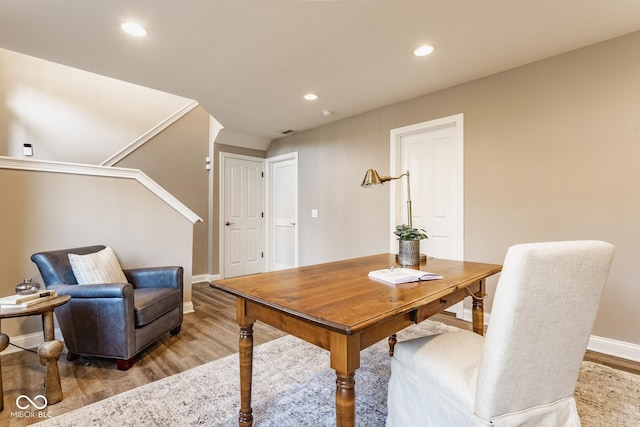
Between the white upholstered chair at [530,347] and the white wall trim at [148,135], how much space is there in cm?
444

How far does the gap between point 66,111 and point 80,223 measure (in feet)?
7.41

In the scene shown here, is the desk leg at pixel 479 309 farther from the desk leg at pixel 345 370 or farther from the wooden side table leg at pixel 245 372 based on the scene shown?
the wooden side table leg at pixel 245 372

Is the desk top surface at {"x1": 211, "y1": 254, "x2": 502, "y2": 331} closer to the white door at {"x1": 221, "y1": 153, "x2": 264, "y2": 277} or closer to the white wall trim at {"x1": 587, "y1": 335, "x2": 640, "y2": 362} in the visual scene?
the white wall trim at {"x1": 587, "y1": 335, "x2": 640, "y2": 362}

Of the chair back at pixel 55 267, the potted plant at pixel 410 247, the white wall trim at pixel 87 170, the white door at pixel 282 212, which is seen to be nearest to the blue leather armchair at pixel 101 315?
the chair back at pixel 55 267

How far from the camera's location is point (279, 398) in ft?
5.69

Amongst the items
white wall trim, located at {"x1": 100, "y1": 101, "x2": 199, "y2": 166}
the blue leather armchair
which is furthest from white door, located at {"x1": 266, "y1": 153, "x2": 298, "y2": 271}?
the blue leather armchair

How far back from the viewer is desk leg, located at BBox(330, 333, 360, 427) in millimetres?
975

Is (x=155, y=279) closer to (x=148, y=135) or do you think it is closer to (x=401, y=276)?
(x=401, y=276)

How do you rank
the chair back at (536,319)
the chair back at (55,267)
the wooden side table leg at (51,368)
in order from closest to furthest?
1. the chair back at (536,319)
2. the wooden side table leg at (51,368)
3. the chair back at (55,267)

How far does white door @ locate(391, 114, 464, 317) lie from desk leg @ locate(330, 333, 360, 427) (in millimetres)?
2406

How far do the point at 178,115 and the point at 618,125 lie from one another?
4994mm

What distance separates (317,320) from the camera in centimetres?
98

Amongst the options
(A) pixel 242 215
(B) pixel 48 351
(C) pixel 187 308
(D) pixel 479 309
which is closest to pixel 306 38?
(D) pixel 479 309

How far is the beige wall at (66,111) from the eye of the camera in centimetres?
363
